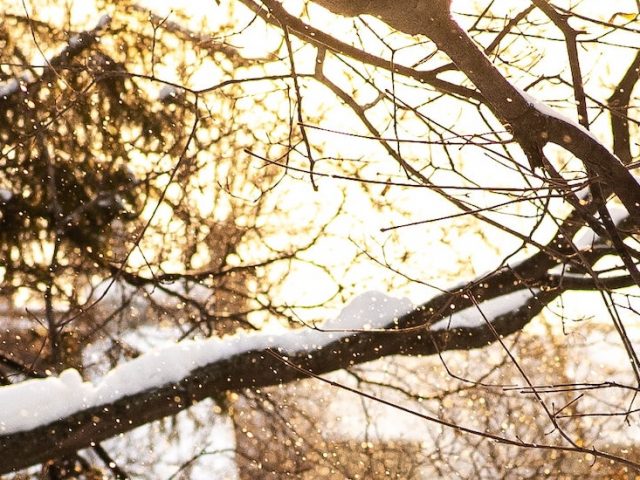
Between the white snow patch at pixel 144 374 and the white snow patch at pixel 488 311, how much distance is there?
0.31 meters

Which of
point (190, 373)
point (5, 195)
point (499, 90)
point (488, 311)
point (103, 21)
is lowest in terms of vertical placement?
point (190, 373)

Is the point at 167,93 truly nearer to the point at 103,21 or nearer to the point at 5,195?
the point at 103,21

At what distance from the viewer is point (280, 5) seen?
220cm

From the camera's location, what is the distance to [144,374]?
374 cm

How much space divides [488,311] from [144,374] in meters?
2.15

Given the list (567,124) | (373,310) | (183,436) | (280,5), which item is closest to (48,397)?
(373,310)

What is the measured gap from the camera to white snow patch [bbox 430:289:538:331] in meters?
4.21

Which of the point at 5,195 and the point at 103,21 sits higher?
the point at 103,21

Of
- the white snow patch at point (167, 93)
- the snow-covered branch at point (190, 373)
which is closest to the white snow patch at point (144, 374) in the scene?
the snow-covered branch at point (190, 373)

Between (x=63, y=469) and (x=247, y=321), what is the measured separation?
6.49ft

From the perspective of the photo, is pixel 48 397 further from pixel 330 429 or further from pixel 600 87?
pixel 330 429

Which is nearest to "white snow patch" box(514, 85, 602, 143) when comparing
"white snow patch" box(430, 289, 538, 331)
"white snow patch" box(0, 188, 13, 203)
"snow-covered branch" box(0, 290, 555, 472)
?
"snow-covered branch" box(0, 290, 555, 472)

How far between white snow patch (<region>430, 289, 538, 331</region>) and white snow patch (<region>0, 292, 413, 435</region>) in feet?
1.02

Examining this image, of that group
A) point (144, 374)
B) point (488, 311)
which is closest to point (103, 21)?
point (144, 374)
